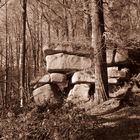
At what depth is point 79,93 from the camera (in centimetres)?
1452

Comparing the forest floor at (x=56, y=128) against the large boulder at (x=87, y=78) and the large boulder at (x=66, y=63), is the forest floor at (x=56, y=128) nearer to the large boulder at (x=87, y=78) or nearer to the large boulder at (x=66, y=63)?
the large boulder at (x=87, y=78)

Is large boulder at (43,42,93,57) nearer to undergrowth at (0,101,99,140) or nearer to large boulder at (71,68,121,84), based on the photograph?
large boulder at (71,68,121,84)

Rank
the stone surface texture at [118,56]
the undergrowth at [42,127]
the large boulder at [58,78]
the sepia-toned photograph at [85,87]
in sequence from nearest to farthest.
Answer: the undergrowth at [42,127] < the sepia-toned photograph at [85,87] < the stone surface texture at [118,56] < the large boulder at [58,78]

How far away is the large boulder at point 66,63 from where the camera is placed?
1587cm

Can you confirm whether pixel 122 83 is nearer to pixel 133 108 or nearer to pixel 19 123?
pixel 133 108

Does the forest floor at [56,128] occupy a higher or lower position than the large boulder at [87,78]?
lower

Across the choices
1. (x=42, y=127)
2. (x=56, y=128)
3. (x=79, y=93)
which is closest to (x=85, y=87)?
(x=79, y=93)

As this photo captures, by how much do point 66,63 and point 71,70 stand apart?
0.42 m

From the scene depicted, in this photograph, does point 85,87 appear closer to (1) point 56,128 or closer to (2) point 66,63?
(2) point 66,63

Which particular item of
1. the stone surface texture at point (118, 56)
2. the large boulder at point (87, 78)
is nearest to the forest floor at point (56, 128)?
the large boulder at point (87, 78)

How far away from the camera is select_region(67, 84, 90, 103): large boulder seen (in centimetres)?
1376

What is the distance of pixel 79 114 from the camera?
7.33 m

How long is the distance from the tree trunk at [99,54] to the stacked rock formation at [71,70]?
9.74ft

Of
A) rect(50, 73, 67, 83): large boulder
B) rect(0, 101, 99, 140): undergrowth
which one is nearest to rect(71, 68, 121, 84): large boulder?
rect(50, 73, 67, 83): large boulder
